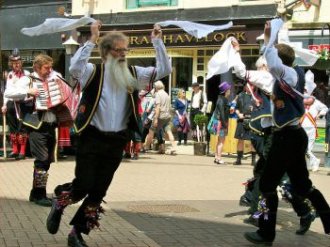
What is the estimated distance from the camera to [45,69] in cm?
753

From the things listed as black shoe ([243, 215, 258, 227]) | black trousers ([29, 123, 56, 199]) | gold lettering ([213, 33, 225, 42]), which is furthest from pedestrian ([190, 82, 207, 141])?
black shoe ([243, 215, 258, 227])

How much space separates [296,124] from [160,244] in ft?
5.66

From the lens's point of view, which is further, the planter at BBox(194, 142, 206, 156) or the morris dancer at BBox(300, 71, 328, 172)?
the planter at BBox(194, 142, 206, 156)

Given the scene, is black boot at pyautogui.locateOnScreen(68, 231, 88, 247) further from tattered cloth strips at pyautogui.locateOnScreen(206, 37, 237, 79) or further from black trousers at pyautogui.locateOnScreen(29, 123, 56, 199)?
tattered cloth strips at pyautogui.locateOnScreen(206, 37, 237, 79)

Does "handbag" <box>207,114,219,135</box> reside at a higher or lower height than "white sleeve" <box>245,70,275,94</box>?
lower

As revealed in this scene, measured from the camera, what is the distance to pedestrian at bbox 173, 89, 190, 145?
18.0 m

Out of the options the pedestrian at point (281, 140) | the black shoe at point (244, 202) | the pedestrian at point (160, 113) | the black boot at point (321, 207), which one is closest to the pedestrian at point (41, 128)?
the black shoe at point (244, 202)

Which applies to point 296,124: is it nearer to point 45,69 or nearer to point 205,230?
point 205,230

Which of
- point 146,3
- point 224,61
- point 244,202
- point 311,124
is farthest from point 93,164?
point 146,3

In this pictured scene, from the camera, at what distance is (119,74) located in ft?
16.7

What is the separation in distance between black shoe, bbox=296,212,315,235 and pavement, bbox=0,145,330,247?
Result: 2.9 inches

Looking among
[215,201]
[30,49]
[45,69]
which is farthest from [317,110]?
[30,49]

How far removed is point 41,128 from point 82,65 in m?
2.53

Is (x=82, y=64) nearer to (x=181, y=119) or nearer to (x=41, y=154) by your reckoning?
(x=41, y=154)
